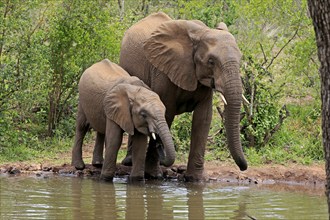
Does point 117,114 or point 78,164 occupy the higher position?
point 117,114

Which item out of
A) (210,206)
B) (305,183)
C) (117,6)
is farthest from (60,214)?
(117,6)

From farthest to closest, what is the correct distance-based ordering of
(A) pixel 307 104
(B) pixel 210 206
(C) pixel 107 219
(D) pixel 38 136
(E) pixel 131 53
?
(A) pixel 307 104
(D) pixel 38 136
(E) pixel 131 53
(B) pixel 210 206
(C) pixel 107 219

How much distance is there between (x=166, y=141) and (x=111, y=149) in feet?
3.41

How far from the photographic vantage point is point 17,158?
43.5 feet

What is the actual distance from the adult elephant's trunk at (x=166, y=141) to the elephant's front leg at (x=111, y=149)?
2.90ft

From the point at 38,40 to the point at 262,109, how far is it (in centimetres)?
373

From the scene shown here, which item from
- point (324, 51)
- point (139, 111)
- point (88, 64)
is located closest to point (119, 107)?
point (139, 111)

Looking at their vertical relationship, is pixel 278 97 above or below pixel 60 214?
above

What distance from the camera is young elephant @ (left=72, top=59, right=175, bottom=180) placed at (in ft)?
35.1

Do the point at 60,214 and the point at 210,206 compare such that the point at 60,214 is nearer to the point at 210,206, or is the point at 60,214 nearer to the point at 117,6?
the point at 210,206

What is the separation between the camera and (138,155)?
436 inches

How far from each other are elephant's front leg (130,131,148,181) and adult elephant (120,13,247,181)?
54cm

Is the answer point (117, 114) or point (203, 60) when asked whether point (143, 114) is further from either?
point (203, 60)

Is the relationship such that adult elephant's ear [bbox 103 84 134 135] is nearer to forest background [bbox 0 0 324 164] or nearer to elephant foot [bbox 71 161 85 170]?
elephant foot [bbox 71 161 85 170]
